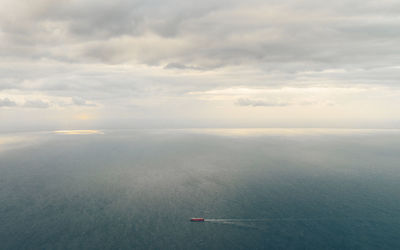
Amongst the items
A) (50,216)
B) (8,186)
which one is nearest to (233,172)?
(50,216)

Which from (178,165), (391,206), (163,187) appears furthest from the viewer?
(178,165)

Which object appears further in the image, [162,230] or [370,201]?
[370,201]

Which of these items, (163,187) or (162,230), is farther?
(163,187)

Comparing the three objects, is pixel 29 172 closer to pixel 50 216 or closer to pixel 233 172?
pixel 50 216

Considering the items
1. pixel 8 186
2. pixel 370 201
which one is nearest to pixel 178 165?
pixel 8 186

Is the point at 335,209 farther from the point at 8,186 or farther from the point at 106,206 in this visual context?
the point at 8,186

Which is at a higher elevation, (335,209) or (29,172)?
(29,172)

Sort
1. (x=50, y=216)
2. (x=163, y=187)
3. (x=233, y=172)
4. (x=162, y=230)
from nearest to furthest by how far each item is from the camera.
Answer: (x=162, y=230) < (x=50, y=216) < (x=163, y=187) < (x=233, y=172)

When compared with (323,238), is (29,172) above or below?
above

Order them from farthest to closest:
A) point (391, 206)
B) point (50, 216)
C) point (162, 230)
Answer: point (391, 206), point (50, 216), point (162, 230)
